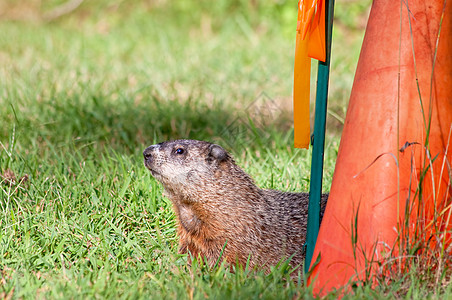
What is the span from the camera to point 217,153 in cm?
346

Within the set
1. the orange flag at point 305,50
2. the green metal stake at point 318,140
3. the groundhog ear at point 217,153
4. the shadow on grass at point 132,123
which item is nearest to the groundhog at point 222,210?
the groundhog ear at point 217,153

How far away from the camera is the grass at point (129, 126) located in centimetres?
291

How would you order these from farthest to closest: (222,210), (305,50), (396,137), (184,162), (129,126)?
(129,126) < (184,162) < (222,210) < (305,50) < (396,137)

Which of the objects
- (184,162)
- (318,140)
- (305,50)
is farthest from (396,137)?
(184,162)

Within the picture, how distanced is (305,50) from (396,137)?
22.2 inches

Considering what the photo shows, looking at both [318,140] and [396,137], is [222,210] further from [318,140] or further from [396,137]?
[396,137]

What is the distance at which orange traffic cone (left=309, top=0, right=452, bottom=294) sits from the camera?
103 inches

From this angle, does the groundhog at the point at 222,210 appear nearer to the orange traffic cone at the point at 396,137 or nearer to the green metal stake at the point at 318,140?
the green metal stake at the point at 318,140

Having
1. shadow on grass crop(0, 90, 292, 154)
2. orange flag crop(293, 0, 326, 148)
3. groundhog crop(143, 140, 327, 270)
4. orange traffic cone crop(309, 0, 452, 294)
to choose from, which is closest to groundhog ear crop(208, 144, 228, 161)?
groundhog crop(143, 140, 327, 270)

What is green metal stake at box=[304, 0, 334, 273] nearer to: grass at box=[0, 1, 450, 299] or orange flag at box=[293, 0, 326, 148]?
orange flag at box=[293, 0, 326, 148]

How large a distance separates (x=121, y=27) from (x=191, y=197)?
221 inches

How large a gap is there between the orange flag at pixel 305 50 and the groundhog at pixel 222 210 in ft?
2.01

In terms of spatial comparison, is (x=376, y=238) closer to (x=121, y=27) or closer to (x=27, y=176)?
(x=27, y=176)

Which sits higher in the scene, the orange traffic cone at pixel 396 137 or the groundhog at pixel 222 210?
the orange traffic cone at pixel 396 137
